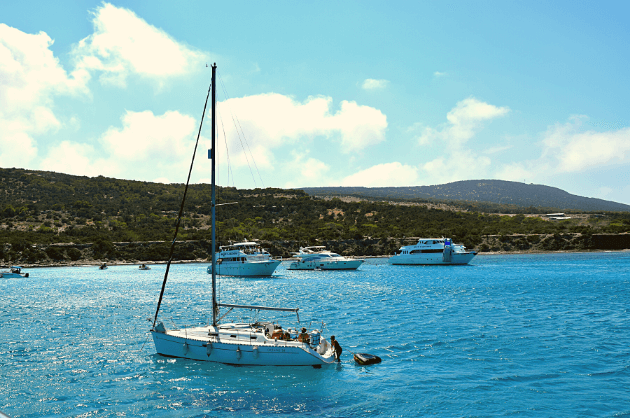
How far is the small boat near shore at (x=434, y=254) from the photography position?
98812 mm

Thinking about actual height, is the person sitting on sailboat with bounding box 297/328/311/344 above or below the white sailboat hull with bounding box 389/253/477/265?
above

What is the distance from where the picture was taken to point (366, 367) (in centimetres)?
2206

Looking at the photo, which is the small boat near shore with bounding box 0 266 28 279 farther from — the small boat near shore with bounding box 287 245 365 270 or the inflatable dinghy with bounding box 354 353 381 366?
the inflatable dinghy with bounding box 354 353 381 366

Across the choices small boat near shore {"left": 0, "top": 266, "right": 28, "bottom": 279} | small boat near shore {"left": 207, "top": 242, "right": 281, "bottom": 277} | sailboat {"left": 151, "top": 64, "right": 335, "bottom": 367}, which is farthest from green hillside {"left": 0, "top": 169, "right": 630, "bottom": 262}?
sailboat {"left": 151, "top": 64, "right": 335, "bottom": 367}

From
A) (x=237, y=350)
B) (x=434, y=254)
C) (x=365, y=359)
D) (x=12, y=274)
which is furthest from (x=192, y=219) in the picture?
(x=365, y=359)

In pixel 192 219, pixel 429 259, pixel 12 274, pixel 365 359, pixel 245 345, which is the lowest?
pixel 12 274

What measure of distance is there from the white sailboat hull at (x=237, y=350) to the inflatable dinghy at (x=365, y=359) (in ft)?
4.63

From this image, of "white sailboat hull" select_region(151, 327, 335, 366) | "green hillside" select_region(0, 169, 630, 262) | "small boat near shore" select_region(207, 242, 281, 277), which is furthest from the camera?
"green hillside" select_region(0, 169, 630, 262)

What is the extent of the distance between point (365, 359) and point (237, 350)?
5.95m

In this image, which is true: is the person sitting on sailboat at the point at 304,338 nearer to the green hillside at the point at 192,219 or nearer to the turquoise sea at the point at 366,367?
the turquoise sea at the point at 366,367

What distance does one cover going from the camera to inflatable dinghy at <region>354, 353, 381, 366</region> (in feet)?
73.3

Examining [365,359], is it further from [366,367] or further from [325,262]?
[325,262]

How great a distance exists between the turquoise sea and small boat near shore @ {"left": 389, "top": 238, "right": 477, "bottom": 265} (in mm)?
53000

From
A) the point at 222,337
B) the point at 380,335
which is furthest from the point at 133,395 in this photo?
the point at 380,335
